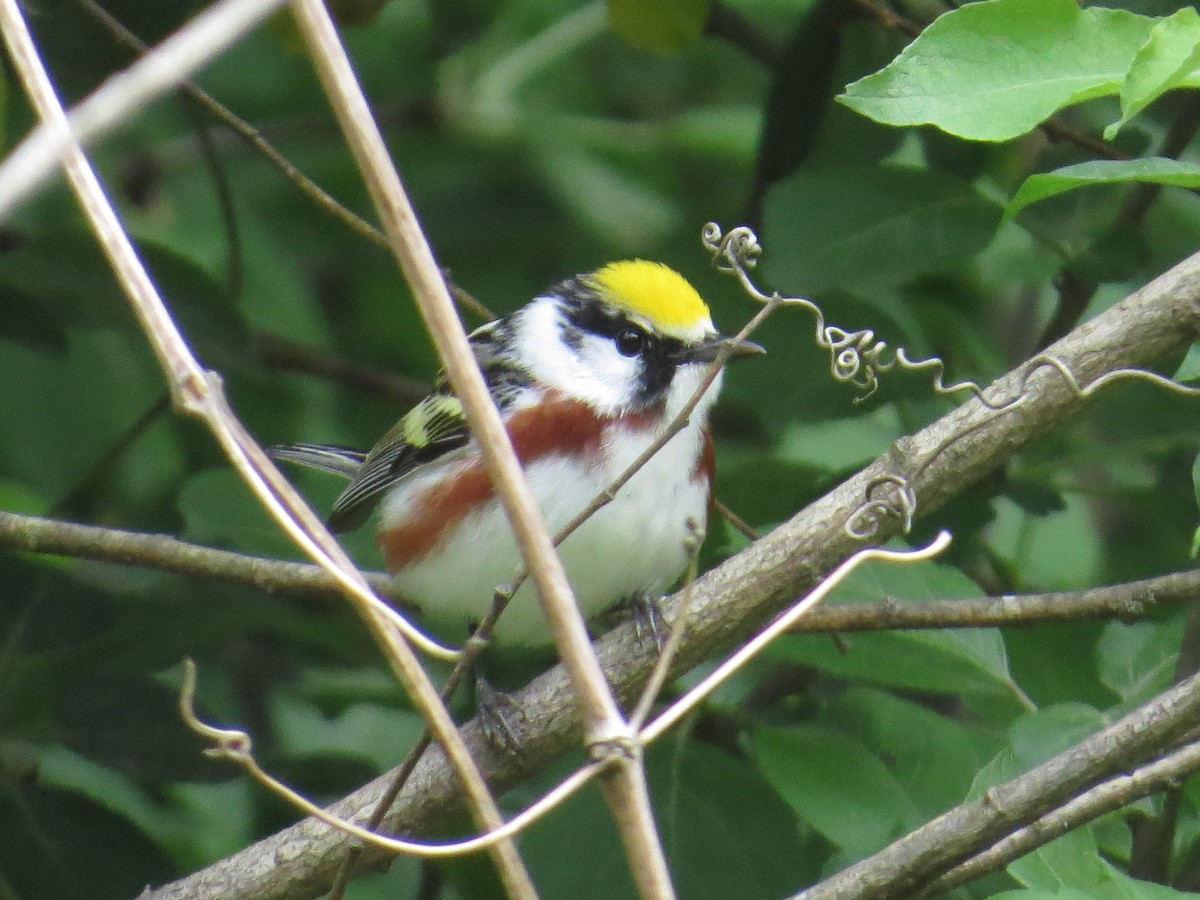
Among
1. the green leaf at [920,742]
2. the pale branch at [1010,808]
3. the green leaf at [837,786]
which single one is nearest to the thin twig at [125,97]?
the pale branch at [1010,808]

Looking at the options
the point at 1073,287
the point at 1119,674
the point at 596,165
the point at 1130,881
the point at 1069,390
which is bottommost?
the point at 1130,881

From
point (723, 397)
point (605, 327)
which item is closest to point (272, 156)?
point (605, 327)

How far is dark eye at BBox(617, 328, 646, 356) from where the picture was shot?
11.3 ft

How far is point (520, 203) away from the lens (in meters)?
5.52

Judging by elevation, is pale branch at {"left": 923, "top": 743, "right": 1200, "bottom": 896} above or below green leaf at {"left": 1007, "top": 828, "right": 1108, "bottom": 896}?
above

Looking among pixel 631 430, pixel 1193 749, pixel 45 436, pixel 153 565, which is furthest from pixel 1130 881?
pixel 45 436

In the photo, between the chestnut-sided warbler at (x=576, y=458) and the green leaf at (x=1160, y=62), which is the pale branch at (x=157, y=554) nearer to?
the chestnut-sided warbler at (x=576, y=458)

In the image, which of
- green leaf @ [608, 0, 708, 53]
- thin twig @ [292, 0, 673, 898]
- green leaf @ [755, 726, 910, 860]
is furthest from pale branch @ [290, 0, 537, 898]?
green leaf @ [608, 0, 708, 53]

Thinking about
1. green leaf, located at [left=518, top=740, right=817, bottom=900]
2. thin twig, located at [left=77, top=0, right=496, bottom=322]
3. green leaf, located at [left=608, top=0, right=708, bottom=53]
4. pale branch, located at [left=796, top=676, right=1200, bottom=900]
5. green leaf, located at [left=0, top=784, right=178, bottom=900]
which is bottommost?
pale branch, located at [left=796, top=676, right=1200, bottom=900]

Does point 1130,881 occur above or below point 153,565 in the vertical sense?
below

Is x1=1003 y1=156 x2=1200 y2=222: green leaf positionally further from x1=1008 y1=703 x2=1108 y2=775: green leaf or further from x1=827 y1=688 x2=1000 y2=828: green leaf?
x1=827 y1=688 x2=1000 y2=828: green leaf

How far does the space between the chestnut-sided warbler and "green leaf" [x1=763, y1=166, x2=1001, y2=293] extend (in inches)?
8.9

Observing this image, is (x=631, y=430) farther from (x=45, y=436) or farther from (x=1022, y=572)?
(x=45, y=436)

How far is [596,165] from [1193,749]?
3.68 meters
